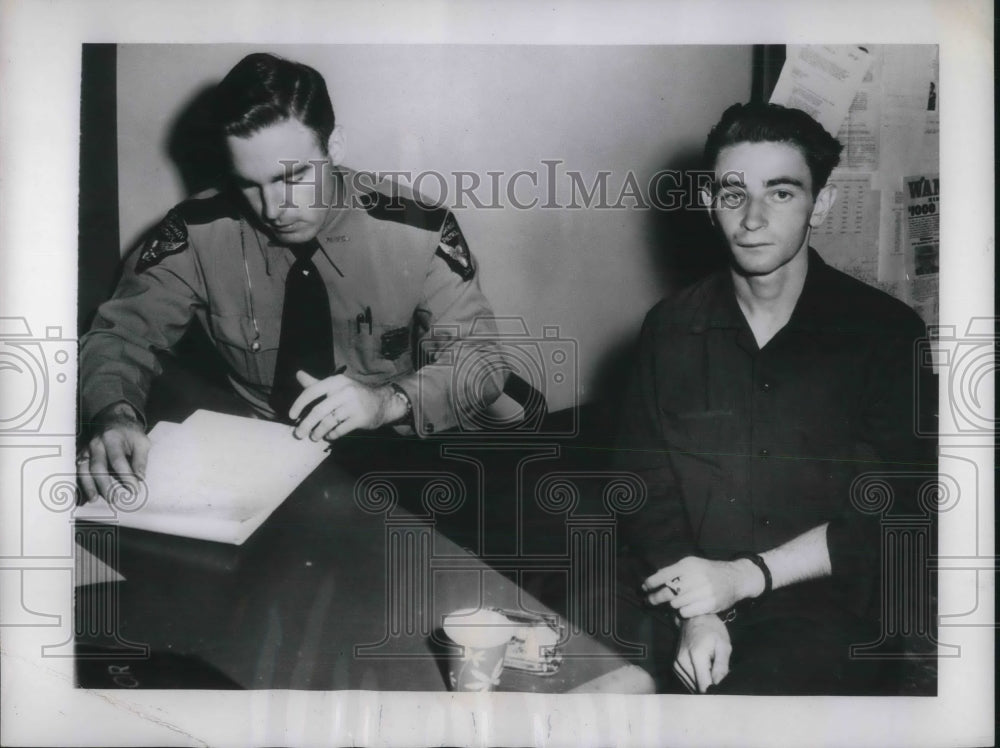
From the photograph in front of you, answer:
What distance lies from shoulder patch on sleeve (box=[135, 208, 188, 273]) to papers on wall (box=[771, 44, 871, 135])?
1.04 m

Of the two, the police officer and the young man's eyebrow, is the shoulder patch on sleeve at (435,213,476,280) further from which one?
the young man's eyebrow

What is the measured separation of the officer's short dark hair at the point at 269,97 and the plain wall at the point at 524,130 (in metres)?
0.02

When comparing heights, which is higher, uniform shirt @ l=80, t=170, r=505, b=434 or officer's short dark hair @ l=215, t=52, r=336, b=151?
officer's short dark hair @ l=215, t=52, r=336, b=151

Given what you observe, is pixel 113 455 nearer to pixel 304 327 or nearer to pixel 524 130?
pixel 304 327

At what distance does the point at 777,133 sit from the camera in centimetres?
154

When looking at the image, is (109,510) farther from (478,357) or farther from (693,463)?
(693,463)

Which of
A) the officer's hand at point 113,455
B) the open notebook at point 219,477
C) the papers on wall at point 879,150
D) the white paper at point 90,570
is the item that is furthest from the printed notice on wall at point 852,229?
the white paper at point 90,570

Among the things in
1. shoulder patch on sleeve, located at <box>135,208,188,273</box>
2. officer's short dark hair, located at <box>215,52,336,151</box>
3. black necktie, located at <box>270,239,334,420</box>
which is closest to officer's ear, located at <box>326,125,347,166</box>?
officer's short dark hair, located at <box>215,52,336,151</box>

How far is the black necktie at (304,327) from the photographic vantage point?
5.06 feet

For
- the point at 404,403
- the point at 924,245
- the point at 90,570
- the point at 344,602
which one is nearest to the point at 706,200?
the point at 924,245

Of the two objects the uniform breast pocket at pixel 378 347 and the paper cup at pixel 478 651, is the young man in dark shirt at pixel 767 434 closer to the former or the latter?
the paper cup at pixel 478 651

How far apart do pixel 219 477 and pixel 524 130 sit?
0.79 metres

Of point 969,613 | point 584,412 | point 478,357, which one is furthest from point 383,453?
point 969,613

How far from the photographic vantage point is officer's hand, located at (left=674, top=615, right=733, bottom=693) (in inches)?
60.1
